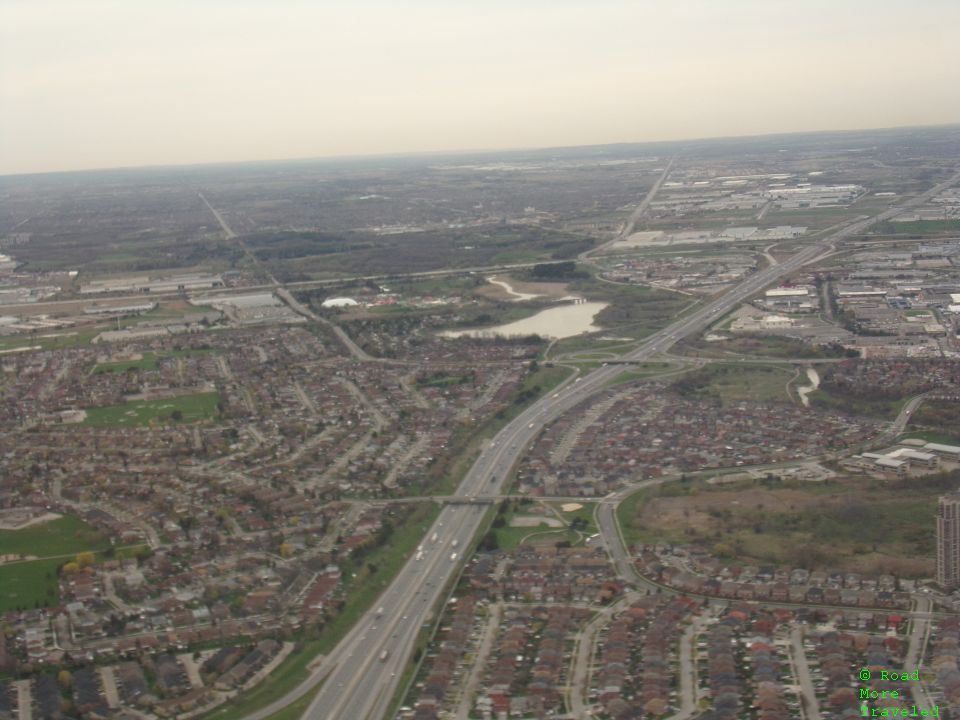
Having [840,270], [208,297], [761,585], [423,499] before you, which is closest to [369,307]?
[208,297]

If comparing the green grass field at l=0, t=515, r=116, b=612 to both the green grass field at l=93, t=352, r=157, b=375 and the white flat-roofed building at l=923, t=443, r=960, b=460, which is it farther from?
the white flat-roofed building at l=923, t=443, r=960, b=460

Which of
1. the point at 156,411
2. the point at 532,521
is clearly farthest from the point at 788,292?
the point at 532,521

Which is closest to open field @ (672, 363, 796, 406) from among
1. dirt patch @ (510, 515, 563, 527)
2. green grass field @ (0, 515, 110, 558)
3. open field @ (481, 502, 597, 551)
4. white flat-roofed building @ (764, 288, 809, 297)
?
open field @ (481, 502, 597, 551)

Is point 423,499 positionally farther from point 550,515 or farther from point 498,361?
point 498,361

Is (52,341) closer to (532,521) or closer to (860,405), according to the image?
(532,521)

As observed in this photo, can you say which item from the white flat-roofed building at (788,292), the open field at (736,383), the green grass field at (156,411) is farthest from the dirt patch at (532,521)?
the white flat-roofed building at (788,292)
